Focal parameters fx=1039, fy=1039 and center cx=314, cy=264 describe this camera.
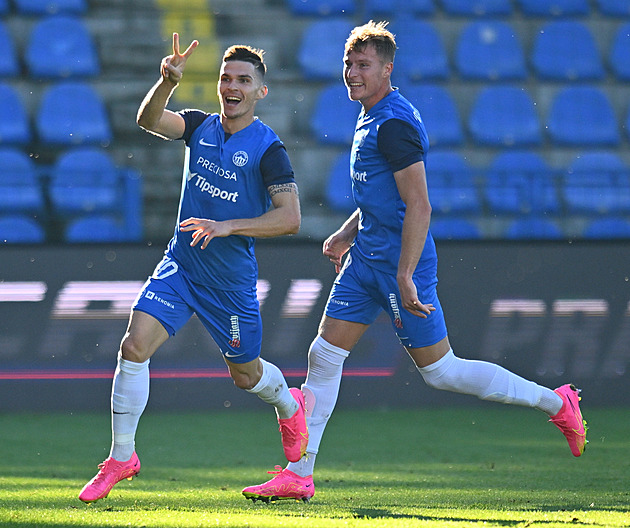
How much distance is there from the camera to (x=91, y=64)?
10.3 metres

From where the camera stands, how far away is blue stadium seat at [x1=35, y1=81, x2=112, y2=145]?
33.0 feet

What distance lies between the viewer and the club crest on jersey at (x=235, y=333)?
166 inches

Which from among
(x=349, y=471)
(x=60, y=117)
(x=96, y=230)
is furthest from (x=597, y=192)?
(x=60, y=117)

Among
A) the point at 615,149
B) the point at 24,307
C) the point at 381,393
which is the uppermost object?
the point at 615,149

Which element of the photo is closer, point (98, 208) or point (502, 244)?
point (502, 244)

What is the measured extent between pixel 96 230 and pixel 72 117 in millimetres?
2007

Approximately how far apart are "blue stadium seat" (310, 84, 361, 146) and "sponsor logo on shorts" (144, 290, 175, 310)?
6.11 m

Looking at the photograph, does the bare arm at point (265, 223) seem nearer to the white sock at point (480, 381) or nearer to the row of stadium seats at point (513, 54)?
the white sock at point (480, 381)

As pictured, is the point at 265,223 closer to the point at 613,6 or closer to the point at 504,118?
the point at 504,118

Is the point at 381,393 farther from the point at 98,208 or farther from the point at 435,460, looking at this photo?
the point at 98,208

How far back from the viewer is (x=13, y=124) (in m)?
9.97

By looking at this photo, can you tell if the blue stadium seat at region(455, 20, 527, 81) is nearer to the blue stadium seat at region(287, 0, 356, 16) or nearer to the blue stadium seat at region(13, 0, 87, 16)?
the blue stadium seat at region(287, 0, 356, 16)

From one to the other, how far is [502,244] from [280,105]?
121 inches

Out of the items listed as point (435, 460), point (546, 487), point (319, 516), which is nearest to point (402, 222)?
point (319, 516)
